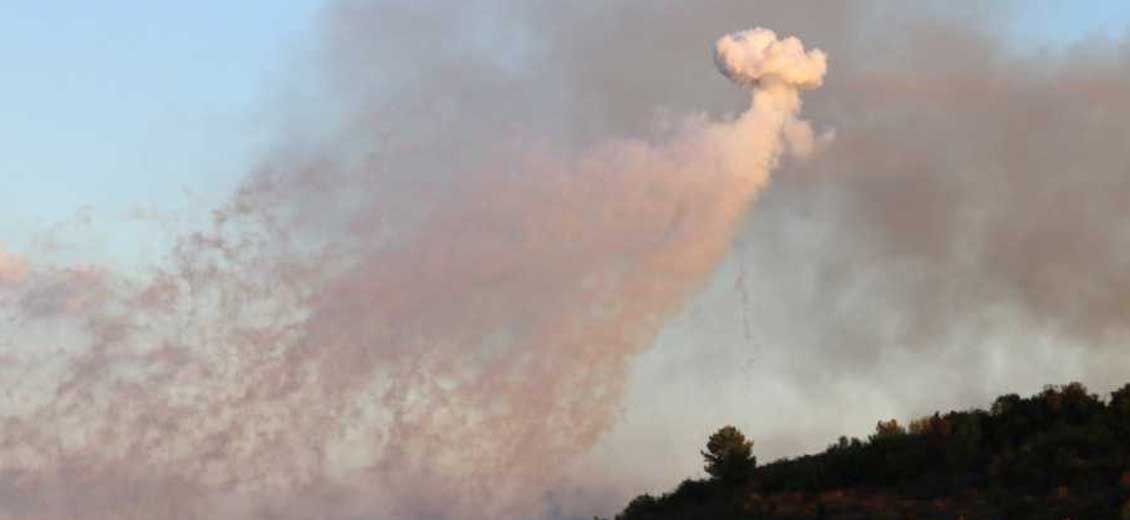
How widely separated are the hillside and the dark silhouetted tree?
1.8 inches

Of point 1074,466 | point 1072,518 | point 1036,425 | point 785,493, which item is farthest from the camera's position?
point 1036,425

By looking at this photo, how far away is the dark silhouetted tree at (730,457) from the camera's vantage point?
64.0 m

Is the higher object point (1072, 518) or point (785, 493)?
point (785, 493)

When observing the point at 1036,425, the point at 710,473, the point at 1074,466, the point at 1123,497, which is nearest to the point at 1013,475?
the point at 1074,466

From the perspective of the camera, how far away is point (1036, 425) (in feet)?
207

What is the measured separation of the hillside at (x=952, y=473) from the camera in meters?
51.2

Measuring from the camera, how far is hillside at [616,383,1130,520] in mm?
51219

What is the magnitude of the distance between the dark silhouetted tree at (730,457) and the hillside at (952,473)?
4 cm

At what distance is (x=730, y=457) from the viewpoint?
64375 millimetres

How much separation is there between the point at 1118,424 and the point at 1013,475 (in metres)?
8.06

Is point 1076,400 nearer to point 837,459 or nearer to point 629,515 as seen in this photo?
point 837,459

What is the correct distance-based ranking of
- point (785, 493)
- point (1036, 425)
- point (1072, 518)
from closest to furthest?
point (1072, 518), point (785, 493), point (1036, 425)

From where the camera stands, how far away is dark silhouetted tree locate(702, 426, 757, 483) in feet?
210

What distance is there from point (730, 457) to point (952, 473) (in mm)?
10906
